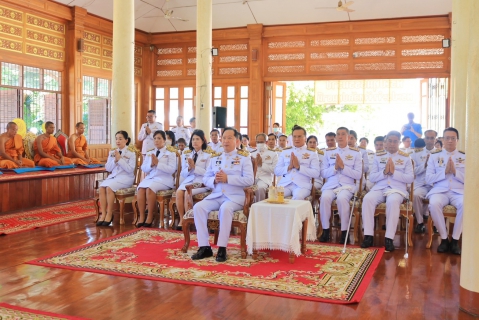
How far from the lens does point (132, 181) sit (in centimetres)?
701

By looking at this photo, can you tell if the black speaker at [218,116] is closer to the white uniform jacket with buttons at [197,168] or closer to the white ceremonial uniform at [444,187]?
the white uniform jacket with buttons at [197,168]

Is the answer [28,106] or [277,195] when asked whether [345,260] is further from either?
[28,106]

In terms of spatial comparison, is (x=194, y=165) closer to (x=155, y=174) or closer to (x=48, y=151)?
(x=155, y=174)

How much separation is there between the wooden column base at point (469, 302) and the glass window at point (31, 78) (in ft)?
31.5

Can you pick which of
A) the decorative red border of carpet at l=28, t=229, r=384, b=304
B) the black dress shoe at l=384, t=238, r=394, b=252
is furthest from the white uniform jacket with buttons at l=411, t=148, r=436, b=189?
the decorative red border of carpet at l=28, t=229, r=384, b=304

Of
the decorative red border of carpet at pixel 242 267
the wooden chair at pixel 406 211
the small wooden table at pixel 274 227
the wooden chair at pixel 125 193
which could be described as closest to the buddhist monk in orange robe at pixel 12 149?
the wooden chair at pixel 125 193

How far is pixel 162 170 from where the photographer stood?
21.9 ft

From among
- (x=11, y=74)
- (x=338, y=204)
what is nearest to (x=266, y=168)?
(x=338, y=204)

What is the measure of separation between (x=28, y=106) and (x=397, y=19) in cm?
862

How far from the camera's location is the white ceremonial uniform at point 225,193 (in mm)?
4824

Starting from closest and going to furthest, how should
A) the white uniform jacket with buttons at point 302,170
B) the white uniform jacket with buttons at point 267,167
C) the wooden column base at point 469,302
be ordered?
the wooden column base at point 469,302 < the white uniform jacket with buttons at point 302,170 < the white uniform jacket with buttons at point 267,167

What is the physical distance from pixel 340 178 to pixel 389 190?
668mm

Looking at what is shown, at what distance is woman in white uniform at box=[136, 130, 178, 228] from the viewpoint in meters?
6.52

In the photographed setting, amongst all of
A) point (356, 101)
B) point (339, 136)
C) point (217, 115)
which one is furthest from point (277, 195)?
point (356, 101)
